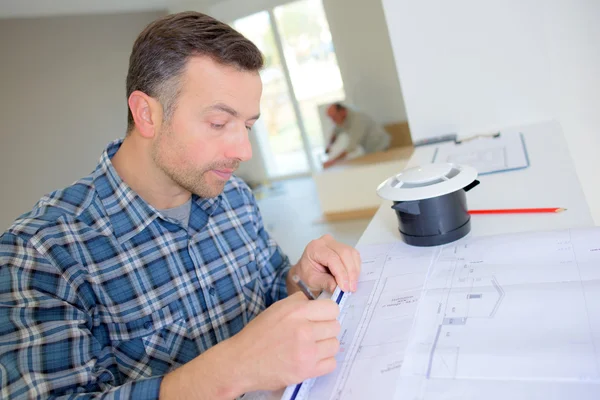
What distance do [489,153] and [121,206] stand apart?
37.4 inches

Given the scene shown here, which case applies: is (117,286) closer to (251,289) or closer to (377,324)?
(251,289)

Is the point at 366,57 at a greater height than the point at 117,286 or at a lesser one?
greater

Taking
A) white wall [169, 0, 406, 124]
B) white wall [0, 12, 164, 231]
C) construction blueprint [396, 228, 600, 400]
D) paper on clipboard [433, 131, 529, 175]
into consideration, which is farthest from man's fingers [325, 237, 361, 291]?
white wall [169, 0, 406, 124]

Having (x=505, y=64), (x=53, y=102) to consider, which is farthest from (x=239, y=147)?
(x=53, y=102)

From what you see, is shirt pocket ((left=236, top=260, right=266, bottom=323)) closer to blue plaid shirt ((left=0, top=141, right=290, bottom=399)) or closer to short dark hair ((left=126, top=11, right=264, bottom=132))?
blue plaid shirt ((left=0, top=141, right=290, bottom=399))

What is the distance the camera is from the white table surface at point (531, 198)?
835 mm

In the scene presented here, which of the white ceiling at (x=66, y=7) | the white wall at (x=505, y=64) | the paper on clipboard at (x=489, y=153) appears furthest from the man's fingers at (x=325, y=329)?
the white ceiling at (x=66, y=7)

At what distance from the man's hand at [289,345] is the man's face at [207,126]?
42 centimetres

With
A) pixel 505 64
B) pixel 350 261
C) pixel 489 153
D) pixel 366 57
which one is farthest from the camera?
pixel 366 57

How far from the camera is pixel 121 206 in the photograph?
0.93 m

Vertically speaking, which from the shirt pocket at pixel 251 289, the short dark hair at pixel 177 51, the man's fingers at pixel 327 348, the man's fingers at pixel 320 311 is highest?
the short dark hair at pixel 177 51

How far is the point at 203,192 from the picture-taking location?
3.18ft

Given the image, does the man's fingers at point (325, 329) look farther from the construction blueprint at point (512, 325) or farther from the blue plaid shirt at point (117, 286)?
the blue plaid shirt at point (117, 286)

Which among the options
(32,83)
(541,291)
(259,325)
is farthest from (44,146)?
(541,291)
